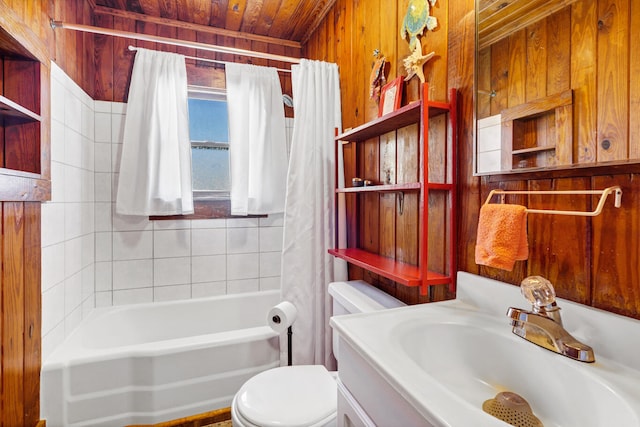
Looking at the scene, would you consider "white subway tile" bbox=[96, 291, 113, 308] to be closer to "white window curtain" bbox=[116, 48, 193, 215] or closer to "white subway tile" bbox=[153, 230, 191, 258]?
"white subway tile" bbox=[153, 230, 191, 258]

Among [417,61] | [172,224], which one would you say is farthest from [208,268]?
[417,61]

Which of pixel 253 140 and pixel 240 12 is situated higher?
pixel 240 12

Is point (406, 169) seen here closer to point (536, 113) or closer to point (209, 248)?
point (536, 113)

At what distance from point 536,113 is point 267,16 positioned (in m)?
2.06

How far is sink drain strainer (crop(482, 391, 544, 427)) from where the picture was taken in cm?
64

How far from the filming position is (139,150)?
2.07 metres

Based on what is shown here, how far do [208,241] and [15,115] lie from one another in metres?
1.32

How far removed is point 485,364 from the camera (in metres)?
0.82

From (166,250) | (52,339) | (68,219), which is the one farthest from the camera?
(166,250)

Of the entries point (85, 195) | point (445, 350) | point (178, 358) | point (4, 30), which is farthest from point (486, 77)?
point (85, 195)

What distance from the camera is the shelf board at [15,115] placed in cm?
115

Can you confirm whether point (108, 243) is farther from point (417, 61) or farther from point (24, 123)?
point (417, 61)

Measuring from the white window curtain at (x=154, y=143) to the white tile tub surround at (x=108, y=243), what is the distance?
0.17 m

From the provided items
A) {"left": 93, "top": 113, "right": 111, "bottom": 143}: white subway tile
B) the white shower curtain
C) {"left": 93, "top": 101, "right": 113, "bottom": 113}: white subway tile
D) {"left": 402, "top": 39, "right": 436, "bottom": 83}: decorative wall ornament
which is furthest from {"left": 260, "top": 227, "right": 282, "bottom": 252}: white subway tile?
{"left": 402, "top": 39, "right": 436, "bottom": 83}: decorative wall ornament
